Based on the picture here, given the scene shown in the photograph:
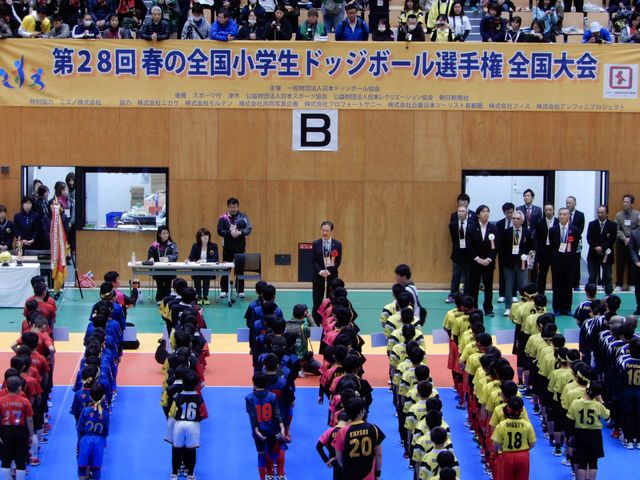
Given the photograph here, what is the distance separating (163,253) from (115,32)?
17.5ft

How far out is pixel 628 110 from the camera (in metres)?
24.5

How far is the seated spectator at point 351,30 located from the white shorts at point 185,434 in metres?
13.9

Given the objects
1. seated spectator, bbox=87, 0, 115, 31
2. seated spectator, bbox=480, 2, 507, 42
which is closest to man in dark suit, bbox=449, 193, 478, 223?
seated spectator, bbox=480, 2, 507, 42

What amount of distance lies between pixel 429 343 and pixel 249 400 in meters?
7.82

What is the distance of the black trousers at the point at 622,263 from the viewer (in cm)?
2433

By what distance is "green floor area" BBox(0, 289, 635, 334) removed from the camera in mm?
20453

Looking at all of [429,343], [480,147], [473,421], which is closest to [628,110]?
[480,147]

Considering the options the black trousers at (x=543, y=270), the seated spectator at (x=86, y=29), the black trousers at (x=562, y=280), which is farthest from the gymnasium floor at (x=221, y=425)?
the seated spectator at (x=86, y=29)

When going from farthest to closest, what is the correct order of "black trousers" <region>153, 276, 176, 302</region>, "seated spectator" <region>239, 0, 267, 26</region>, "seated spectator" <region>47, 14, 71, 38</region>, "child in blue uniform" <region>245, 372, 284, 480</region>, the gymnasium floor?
1. "seated spectator" <region>239, 0, 267, 26</region>
2. "seated spectator" <region>47, 14, 71, 38</region>
3. "black trousers" <region>153, 276, 176, 302</region>
4. the gymnasium floor
5. "child in blue uniform" <region>245, 372, 284, 480</region>

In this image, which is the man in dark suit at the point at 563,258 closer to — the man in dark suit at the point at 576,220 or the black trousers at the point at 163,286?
the man in dark suit at the point at 576,220

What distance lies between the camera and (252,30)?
971 inches

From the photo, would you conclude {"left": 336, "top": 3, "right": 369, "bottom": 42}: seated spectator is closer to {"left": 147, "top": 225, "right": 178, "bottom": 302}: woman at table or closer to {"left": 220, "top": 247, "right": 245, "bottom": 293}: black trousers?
{"left": 220, "top": 247, "right": 245, "bottom": 293}: black trousers

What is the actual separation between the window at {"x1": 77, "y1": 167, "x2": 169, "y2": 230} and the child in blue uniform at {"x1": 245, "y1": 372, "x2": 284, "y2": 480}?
512 inches

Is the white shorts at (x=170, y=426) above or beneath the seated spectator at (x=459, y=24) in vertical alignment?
beneath
